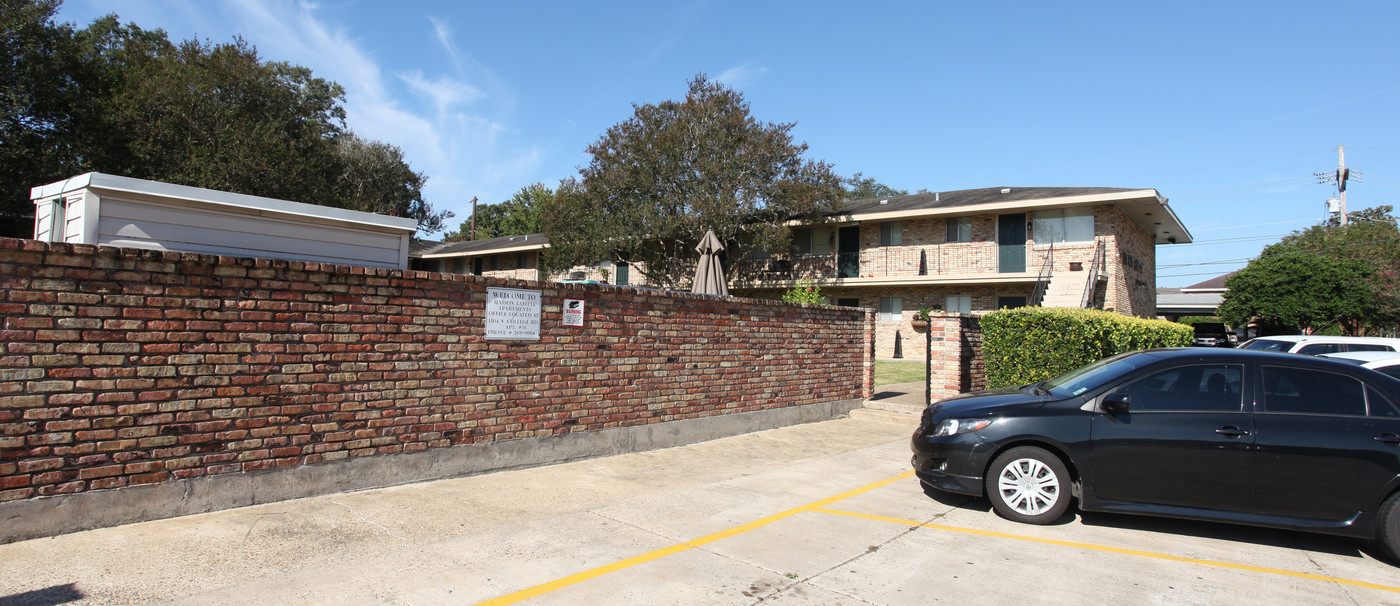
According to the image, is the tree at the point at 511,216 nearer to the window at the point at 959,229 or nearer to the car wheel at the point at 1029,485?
the window at the point at 959,229

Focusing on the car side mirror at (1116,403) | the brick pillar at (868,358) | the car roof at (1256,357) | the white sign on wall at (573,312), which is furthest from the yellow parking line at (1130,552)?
the brick pillar at (868,358)

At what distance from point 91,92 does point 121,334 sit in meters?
22.4

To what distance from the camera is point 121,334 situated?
4.71 m

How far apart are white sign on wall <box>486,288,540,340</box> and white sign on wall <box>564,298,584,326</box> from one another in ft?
1.27

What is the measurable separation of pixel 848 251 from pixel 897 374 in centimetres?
975

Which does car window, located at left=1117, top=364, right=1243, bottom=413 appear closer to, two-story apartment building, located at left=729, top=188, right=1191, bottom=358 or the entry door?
two-story apartment building, located at left=729, top=188, right=1191, bottom=358

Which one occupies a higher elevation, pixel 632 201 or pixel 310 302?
pixel 632 201

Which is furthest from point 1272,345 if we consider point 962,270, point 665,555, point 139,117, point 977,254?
point 139,117

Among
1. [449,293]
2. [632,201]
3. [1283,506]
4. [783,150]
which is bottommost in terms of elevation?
[1283,506]

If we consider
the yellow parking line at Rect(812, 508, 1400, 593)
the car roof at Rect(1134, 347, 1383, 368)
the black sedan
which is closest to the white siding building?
the yellow parking line at Rect(812, 508, 1400, 593)

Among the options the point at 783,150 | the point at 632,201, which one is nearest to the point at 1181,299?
the point at 783,150

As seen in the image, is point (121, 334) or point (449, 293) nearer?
point (121, 334)

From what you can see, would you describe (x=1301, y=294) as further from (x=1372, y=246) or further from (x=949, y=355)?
(x=949, y=355)

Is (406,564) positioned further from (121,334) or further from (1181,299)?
(1181,299)
